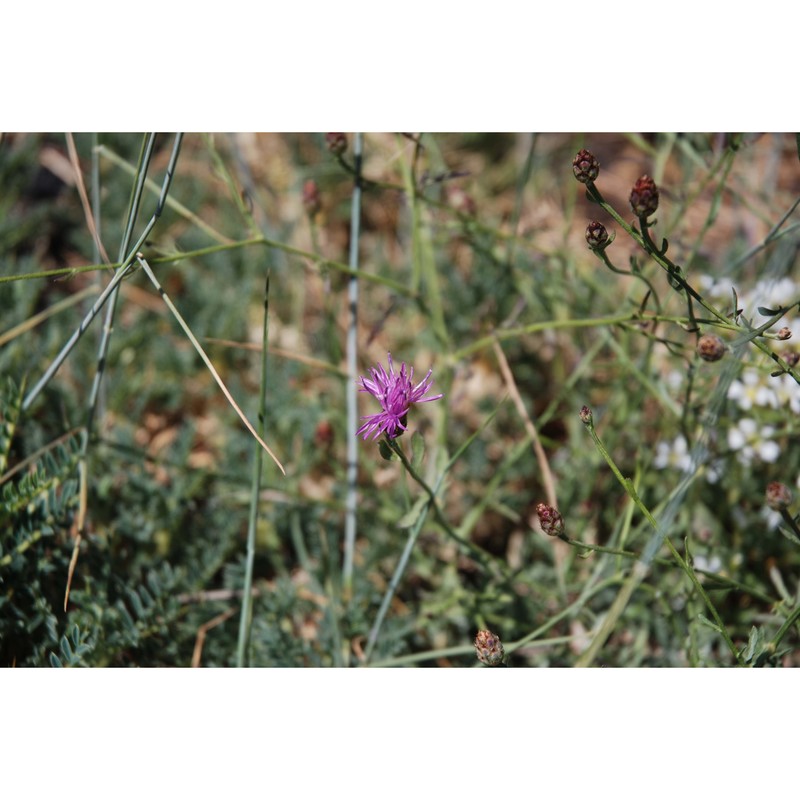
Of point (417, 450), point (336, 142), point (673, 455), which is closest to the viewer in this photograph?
point (417, 450)

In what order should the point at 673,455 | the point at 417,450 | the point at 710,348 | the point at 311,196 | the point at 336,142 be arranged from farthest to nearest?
the point at 673,455 < the point at 311,196 < the point at 336,142 < the point at 417,450 < the point at 710,348

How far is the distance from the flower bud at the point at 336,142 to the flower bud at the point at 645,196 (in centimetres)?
43

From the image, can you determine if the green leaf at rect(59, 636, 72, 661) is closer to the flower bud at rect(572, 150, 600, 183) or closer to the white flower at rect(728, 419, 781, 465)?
the flower bud at rect(572, 150, 600, 183)

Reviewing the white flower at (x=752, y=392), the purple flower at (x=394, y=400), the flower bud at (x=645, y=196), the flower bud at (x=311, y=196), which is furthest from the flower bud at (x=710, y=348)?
the flower bud at (x=311, y=196)

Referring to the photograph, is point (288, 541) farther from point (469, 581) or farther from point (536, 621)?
point (536, 621)

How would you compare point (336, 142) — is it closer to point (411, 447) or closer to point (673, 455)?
point (411, 447)

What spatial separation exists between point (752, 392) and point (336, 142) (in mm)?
783

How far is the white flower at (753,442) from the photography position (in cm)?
133

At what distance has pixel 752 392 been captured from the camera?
1.37 m

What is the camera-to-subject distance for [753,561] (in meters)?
1.40

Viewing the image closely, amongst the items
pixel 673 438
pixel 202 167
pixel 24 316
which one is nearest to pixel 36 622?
pixel 24 316

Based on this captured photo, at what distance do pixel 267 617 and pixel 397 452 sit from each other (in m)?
0.49

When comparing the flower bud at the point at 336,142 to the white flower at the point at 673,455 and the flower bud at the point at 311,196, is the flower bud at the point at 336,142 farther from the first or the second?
the white flower at the point at 673,455

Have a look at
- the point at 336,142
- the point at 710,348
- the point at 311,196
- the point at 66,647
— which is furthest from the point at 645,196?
the point at 66,647
